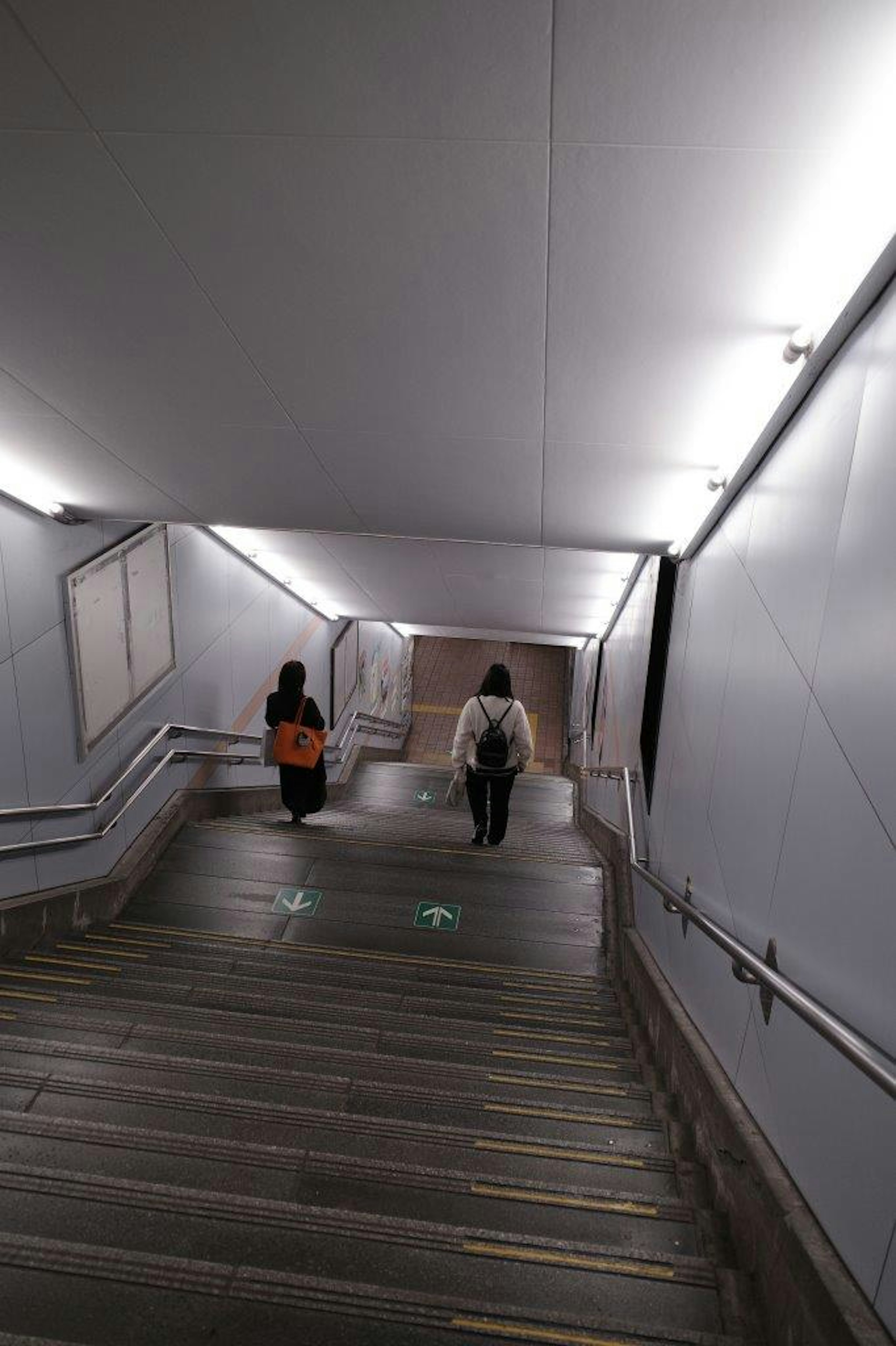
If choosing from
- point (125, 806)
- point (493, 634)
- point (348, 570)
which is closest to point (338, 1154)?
point (125, 806)

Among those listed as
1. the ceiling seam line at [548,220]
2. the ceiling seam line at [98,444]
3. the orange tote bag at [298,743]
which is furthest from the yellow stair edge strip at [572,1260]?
the orange tote bag at [298,743]

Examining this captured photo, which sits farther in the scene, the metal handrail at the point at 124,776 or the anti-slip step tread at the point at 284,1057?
the metal handrail at the point at 124,776

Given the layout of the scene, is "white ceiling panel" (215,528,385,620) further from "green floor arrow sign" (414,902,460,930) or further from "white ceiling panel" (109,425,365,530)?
"green floor arrow sign" (414,902,460,930)

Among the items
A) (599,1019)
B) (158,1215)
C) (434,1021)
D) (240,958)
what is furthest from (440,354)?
(240,958)

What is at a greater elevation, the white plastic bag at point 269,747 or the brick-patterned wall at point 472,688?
the white plastic bag at point 269,747

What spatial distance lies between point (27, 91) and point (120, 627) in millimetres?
3455

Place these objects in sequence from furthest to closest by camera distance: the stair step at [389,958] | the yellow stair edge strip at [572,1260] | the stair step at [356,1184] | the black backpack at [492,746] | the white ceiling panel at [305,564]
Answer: the white ceiling panel at [305,564] < the black backpack at [492,746] < the stair step at [389,958] < the stair step at [356,1184] < the yellow stair edge strip at [572,1260]

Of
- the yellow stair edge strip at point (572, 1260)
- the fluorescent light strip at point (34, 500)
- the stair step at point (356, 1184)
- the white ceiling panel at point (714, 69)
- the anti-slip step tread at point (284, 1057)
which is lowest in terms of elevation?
the anti-slip step tread at point (284, 1057)

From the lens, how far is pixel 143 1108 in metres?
2.20

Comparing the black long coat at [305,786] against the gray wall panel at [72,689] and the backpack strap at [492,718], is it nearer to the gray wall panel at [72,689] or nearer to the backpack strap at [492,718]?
the gray wall panel at [72,689]

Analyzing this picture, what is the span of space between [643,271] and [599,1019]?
9.82 feet

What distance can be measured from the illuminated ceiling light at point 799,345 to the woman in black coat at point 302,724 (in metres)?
4.16

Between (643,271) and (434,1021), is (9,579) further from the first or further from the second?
(643,271)

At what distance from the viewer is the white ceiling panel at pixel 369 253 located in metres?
1.40
